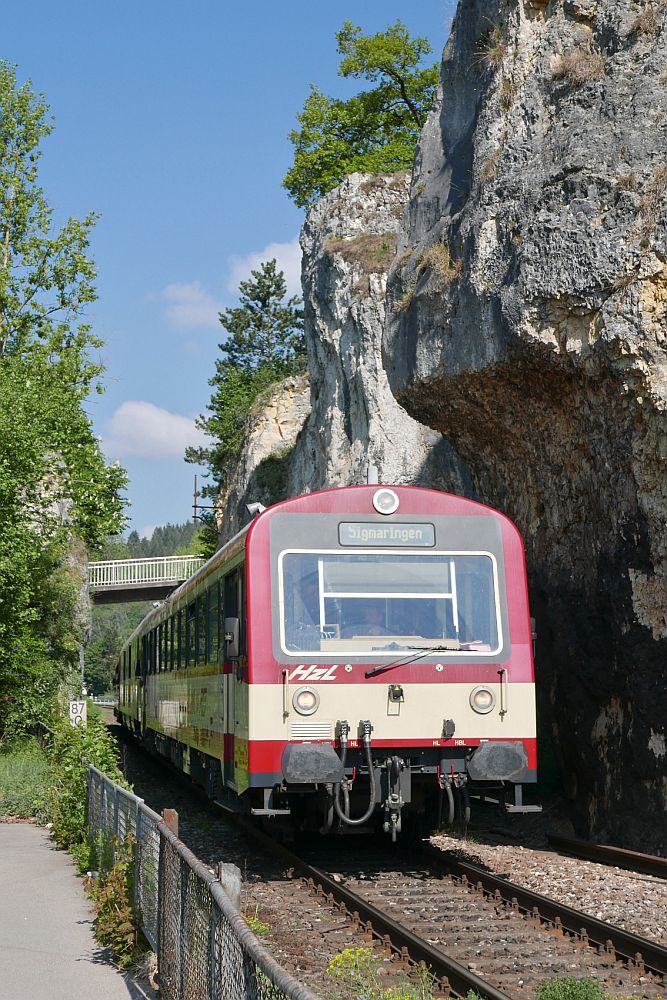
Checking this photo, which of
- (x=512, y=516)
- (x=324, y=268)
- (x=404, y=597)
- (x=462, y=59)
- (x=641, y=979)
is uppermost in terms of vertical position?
(x=324, y=268)

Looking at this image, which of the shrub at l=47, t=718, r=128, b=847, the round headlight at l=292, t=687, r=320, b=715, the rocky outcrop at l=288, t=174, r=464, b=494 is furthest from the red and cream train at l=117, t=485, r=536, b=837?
the rocky outcrop at l=288, t=174, r=464, b=494

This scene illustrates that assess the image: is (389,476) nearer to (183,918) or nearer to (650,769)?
(650,769)

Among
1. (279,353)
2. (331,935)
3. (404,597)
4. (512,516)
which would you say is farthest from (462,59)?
(279,353)

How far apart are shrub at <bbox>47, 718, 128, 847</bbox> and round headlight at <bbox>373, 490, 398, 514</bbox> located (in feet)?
14.8

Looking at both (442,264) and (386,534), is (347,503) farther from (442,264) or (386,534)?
(442,264)

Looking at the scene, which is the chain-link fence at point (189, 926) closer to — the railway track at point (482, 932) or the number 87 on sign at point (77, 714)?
the railway track at point (482, 932)

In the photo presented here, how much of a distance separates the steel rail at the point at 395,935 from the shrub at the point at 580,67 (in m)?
9.54

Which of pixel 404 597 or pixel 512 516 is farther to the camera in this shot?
pixel 512 516

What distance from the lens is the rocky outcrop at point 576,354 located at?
483 inches

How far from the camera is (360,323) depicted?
111ft

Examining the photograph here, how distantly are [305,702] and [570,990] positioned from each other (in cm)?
445

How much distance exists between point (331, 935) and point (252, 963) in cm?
438

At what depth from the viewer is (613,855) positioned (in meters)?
11.7

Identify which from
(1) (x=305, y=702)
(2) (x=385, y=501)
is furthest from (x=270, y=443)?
(1) (x=305, y=702)
